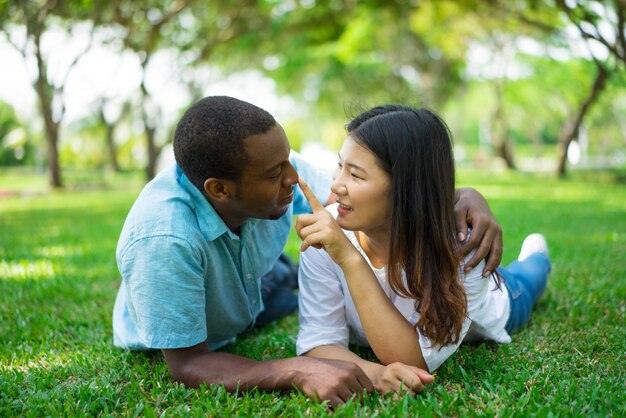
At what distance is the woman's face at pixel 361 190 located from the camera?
2477mm

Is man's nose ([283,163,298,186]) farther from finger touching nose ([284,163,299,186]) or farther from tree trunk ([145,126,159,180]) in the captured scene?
tree trunk ([145,126,159,180])

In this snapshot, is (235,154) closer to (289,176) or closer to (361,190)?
(289,176)

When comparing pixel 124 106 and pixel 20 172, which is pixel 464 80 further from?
pixel 20 172

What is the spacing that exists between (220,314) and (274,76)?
2595 centimetres

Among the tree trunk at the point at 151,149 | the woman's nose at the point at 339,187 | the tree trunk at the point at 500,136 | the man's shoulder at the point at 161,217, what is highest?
the woman's nose at the point at 339,187

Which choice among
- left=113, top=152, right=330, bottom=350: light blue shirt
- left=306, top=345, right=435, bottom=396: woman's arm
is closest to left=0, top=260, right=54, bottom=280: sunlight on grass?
left=113, top=152, right=330, bottom=350: light blue shirt

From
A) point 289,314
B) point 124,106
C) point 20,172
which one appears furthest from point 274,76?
point 289,314

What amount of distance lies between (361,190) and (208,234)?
0.71 meters

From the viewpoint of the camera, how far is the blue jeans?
328cm

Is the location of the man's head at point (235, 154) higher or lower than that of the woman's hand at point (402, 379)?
higher

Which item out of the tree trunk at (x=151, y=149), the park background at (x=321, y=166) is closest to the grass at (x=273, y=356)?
the park background at (x=321, y=166)

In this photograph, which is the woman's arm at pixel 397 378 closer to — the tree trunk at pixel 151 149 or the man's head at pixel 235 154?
the man's head at pixel 235 154

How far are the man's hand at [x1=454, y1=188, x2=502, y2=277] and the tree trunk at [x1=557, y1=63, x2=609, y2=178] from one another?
15.3 meters

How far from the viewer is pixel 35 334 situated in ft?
11.5
